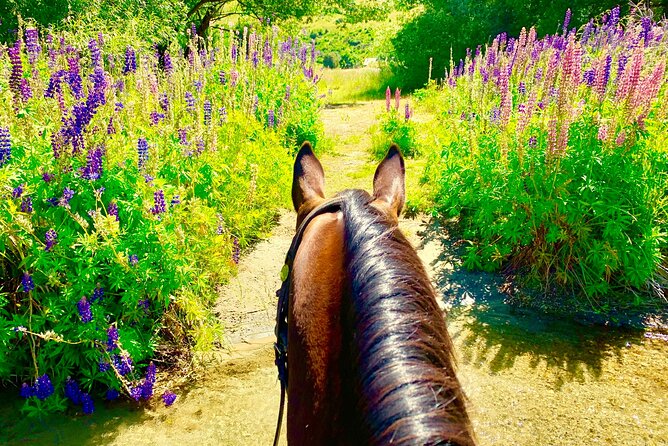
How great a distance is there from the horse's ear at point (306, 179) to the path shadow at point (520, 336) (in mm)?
2298

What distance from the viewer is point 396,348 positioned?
104 centimetres

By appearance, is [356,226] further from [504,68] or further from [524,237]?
[504,68]

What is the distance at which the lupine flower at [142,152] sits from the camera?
313 centimetres

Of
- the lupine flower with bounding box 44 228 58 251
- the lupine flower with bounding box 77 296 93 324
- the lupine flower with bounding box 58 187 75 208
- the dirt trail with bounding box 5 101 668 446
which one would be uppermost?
the lupine flower with bounding box 58 187 75 208

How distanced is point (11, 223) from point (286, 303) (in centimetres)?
207

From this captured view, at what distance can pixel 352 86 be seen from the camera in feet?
53.9

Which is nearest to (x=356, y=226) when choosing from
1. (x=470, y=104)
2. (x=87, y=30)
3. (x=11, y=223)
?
(x=11, y=223)

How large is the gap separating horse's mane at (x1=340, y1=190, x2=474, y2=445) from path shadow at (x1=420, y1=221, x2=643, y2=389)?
2758 millimetres

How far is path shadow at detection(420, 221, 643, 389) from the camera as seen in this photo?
3668 mm

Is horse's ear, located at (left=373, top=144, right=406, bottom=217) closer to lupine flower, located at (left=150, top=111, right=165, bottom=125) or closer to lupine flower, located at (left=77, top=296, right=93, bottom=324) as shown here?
lupine flower, located at (left=77, top=296, right=93, bottom=324)

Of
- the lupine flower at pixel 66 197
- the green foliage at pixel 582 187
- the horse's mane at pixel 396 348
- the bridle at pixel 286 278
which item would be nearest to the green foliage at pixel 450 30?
the green foliage at pixel 582 187

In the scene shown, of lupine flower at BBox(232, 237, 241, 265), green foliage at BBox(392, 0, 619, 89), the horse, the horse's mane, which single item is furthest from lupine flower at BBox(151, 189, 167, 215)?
green foliage at BBox(392, 0, 619, 89)

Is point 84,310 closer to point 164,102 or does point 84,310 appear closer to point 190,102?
point 164,102

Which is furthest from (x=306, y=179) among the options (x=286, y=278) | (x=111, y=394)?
(x=111, y=394)
